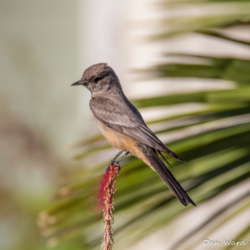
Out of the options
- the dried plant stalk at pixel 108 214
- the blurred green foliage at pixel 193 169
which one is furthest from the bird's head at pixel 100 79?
the dried plant stalk at pixel 108 214

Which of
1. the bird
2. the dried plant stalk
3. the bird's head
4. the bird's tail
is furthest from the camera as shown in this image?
the bird's head

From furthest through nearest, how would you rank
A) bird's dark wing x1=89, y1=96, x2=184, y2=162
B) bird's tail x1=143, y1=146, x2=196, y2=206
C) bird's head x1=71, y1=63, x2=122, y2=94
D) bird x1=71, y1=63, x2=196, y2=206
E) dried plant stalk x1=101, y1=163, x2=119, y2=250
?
bird's head x1=71, y1=63, x2=122, y2=94, bird's dark wing x1=89, y1=96, x2=184, y2=162, bird x1=71, y1=63, x2=196, y2=206, bird's tail x1=143, y1=146, x2=196, y2=206, dried plant stalk x1=101, y1=163, x2=119, y2=250

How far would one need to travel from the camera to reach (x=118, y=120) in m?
2.50

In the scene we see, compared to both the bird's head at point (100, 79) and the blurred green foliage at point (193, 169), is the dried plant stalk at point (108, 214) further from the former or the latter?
the bird's head at point (100, 79)

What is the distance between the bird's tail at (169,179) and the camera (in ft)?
5.47

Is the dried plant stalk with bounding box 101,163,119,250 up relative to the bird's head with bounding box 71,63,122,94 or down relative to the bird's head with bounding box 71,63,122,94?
down

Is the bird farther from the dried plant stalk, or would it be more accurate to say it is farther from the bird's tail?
the dried plant stalk

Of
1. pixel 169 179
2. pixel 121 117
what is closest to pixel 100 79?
pixel 121 117

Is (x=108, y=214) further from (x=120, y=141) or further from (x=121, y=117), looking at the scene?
(x=121, y=117)

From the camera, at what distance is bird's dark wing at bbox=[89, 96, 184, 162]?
2.35m

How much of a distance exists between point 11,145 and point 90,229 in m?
3.67

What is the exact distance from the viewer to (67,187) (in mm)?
1910

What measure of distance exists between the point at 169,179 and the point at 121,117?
0.84 meters

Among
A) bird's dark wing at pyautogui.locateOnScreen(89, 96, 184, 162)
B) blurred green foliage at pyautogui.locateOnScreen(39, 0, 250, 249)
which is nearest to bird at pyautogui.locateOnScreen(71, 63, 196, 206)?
bird's dark wing at pyautogui.locateOnScreen(89, 96, 184, 162)
